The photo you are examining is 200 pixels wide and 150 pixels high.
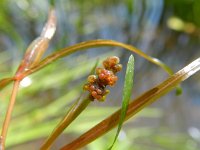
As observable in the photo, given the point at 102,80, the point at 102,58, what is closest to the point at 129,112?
the point at 102,80

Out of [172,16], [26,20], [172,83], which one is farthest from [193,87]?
[172,83]

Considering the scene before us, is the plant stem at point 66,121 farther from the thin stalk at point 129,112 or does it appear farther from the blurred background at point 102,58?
the blurred background at point 102,58

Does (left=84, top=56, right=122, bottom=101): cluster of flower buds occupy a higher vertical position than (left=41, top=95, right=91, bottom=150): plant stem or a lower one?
higher

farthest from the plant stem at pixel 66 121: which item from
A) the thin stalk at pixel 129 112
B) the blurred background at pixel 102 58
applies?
the blurred background at pixel 102 58

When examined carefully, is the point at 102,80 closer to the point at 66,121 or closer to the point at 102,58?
the point at 66,121

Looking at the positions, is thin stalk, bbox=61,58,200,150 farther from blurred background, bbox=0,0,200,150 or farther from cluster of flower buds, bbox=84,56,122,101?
blurred background, bbox=0,0,200,150

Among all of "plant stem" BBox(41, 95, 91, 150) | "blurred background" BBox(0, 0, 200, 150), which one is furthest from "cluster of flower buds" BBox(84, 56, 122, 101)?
"blurred background" BBox(0, 0, 200, 150)
